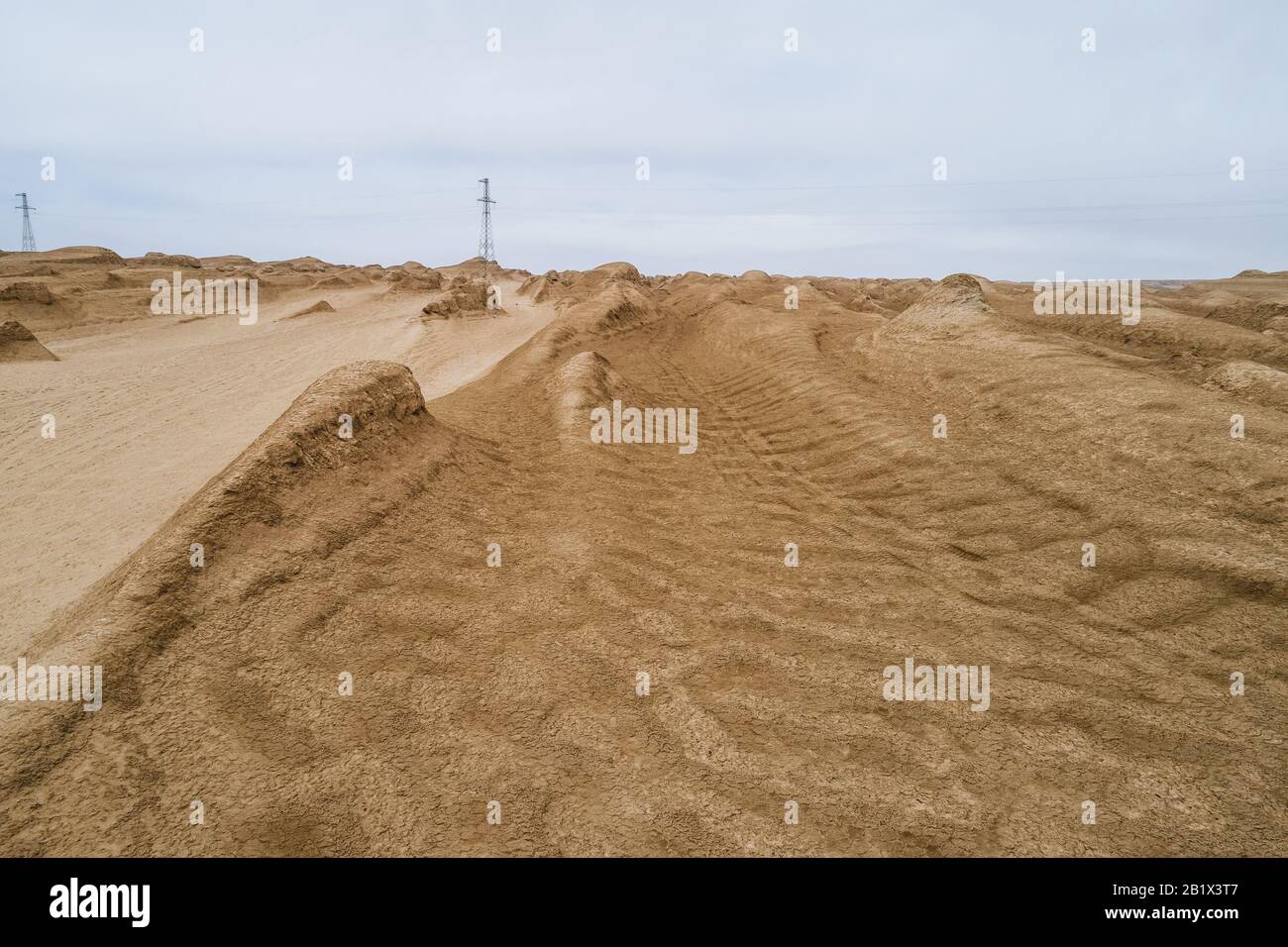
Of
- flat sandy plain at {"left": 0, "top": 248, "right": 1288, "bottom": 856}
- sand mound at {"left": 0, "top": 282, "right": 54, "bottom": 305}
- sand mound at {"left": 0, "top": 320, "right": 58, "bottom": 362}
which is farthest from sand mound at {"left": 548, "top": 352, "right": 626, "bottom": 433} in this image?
sand mound at {"left": 0, "top": 282, "right": 54, "bottom": 305}

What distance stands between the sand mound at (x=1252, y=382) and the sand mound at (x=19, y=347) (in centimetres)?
2202

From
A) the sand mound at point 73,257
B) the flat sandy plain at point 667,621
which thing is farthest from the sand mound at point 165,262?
the flat sandy plain at point 667,621

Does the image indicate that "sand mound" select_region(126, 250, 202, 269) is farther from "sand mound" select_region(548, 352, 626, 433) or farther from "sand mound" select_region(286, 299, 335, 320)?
"sand mound" select_region(548, 352, 626, 433)

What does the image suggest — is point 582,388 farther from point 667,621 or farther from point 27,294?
point 27,294

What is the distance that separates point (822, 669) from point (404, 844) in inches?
107

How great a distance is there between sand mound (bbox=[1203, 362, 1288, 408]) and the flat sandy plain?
0.03 meters

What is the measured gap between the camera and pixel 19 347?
1393 centimetres

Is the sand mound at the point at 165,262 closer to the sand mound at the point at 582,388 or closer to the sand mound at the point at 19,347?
the sand mound at the point at 19,347

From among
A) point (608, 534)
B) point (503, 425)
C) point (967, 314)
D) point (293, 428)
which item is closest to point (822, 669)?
point (608, 534)

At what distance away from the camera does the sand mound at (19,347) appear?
13.6m

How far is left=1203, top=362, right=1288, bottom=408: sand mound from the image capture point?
23.5 ft

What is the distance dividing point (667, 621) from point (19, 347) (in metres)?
17.6

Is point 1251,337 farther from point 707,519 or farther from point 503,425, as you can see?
point 503,425

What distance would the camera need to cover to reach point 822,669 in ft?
13.7
